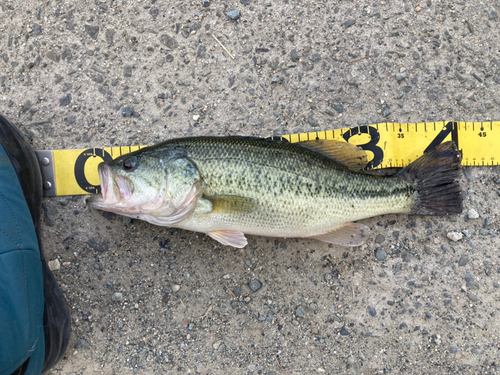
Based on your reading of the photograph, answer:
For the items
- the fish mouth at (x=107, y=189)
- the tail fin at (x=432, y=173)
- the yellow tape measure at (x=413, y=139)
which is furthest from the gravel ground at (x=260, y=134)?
the fish mouth at (x=107, y=189)

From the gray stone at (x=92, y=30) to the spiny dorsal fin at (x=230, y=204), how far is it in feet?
6.11

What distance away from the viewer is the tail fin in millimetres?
2748

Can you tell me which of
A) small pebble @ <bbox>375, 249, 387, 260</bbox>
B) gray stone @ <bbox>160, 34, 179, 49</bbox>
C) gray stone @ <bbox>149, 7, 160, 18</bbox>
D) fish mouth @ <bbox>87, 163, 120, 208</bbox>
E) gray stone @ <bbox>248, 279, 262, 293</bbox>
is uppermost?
gray stone @ <bbox>149, 7, 160, 18</bbox>

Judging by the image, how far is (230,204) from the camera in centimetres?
245

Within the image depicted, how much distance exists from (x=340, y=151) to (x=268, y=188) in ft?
2.33

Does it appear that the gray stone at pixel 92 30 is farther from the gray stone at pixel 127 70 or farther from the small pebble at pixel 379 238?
the small pebble at pixel 379 238

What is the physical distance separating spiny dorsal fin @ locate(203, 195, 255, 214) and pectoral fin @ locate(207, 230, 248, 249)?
8.7 inches

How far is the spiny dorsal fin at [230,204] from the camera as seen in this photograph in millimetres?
2438

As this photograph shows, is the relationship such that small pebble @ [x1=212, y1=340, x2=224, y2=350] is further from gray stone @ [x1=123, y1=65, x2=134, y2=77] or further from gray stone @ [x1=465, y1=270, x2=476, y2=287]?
gray stone @ [x1=123, y1=65, x2=134, y2=77]

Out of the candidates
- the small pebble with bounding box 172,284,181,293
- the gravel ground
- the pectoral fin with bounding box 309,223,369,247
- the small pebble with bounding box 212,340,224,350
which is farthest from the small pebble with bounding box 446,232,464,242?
the small pebble with bounding box 172,284,181,293

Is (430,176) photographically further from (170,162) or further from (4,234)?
(4,234)

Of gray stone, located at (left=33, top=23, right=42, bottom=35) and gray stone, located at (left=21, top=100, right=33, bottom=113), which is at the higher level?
gray stone, located at (left=33, top=23, right=42, bottom=35)

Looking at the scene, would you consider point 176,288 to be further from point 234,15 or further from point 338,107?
point 234,15

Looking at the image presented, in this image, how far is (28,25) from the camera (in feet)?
9.83
